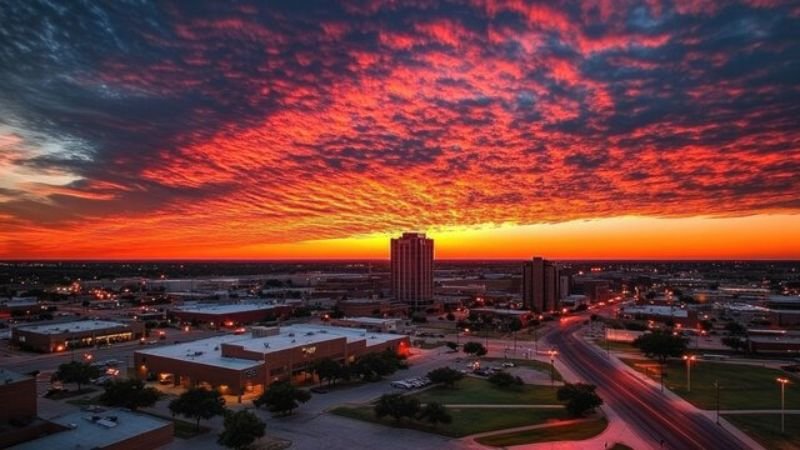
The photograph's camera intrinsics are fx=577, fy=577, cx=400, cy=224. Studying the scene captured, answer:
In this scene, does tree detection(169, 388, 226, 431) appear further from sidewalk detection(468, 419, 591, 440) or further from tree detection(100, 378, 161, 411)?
sidewalk detection(468, 419, 591, 440)

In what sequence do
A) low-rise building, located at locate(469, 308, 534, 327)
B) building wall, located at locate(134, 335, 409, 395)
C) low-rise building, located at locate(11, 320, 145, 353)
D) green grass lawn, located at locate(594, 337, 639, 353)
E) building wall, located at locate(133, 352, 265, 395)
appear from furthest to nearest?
low-rise building, located at locate(469, 308, 534, 327) < green grass lawn, located at locate(594, 337, 639, 353) < low-rise building, located at locate(11, 320, 145, 353) < building wall, located at locate(134, 335, 409, 395) < building wall, located at locate(133, 352, 265, 395)

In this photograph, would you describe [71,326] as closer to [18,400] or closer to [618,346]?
[18,400]

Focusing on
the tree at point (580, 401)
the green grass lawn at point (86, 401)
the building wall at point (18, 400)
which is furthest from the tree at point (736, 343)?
the building wall at point (18, 400)

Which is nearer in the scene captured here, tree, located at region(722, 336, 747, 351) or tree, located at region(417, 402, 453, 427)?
tree, located at region(417, 402, 453, 427)

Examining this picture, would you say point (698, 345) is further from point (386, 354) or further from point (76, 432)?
point (76, 432)

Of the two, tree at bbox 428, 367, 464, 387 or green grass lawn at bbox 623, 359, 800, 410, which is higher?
tree at bbox 428, 367, 464, 387

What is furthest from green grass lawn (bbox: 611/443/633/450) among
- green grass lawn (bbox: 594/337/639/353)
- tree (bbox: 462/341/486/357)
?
green grass lawn (bbox: 594/337/639/353)

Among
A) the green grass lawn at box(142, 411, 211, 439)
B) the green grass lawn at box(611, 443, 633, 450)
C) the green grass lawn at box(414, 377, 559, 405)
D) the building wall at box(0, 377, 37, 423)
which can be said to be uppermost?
the building wall at box(0, 377, 37, 423)
